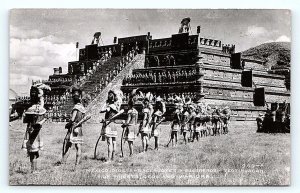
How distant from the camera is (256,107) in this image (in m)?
12.4

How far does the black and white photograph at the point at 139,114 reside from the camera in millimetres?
11594

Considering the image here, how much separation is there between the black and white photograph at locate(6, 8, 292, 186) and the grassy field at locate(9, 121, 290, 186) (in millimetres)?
16

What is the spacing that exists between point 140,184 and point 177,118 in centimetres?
131

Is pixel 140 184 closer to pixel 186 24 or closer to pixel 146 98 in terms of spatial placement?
pixel 146 98

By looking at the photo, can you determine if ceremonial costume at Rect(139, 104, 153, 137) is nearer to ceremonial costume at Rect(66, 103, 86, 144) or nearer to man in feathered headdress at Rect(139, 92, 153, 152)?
man in feathered headdress at Rect(139, 92, 153, 152)

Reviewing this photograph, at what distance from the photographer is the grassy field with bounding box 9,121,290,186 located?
11547 millimetres

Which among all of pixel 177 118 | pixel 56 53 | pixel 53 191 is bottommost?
pixel 53 191

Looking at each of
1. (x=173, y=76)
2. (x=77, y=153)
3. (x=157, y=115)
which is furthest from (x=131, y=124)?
(x=173, y=76)

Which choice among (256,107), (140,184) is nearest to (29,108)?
(140,184)

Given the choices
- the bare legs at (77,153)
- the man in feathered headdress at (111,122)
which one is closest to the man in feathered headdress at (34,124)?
the bare legs at (77,153)

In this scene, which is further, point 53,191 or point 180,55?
point 180,55

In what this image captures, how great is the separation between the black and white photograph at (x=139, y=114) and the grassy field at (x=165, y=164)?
2 cm

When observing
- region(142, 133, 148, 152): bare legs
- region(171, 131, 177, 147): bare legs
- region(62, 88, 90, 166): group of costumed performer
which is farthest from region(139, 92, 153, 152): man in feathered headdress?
region(62, 88, 90, 166): group of costumed performer

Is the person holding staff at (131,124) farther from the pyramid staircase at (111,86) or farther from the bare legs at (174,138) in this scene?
the bare legs at (174,138)
